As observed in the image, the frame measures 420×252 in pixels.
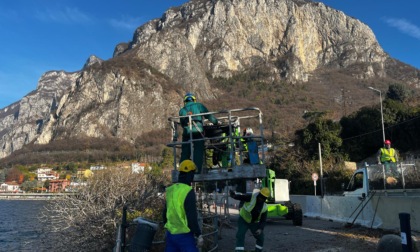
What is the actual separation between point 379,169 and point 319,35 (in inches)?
6785

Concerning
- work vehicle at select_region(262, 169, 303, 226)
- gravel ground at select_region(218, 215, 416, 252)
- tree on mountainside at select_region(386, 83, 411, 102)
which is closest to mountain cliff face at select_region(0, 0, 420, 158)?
tree on mountainside at select_region(386, 83, 411, 102)

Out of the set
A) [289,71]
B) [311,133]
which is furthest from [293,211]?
[289,71]

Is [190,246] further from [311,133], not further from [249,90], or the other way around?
[249,90]

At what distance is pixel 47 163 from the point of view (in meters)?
124

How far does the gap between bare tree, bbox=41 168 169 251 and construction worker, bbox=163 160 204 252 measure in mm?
5708

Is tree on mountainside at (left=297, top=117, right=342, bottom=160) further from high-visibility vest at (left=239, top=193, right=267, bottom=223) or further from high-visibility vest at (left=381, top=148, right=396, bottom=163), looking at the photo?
high-visibility vest at (left=239, top=193, right=267, bottom=223)

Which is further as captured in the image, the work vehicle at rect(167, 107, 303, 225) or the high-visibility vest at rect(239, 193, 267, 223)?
the high-visibility vest at rect(239, 193, 267, 223)

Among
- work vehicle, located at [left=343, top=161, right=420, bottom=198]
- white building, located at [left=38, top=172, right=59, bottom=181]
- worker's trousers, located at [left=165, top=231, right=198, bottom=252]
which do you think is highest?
white building, located at [left=38, top=172, right=59, bottom=181]

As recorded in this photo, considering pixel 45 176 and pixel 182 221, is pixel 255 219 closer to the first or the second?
pixel 182 221

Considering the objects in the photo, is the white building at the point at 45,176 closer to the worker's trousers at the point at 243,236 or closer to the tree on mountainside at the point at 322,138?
the tree on mountainside at the point at 322,138

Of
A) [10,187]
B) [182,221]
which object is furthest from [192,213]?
[10,187]

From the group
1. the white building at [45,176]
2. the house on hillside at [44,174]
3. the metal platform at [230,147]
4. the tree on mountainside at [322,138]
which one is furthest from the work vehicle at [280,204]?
the house on hillside at [44,174]

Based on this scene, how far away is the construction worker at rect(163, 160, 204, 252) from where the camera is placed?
5488mm

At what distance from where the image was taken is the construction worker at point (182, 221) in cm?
549
